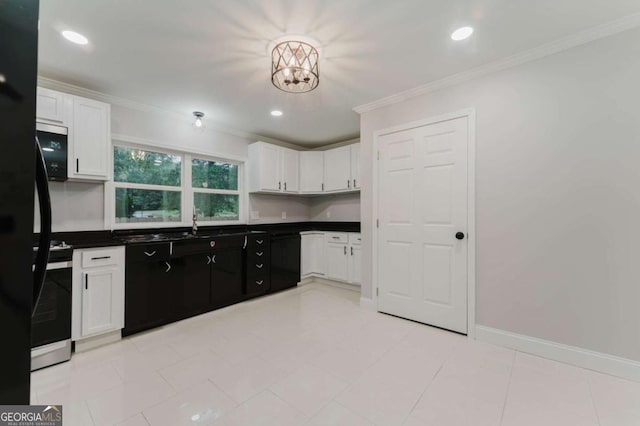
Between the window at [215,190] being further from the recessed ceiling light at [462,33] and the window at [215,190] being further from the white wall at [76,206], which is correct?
the recessed ceiling light at [462,33]

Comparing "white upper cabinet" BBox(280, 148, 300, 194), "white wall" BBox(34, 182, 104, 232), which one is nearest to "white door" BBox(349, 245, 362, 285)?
"white upper cabinet" BBox(280, 148, 300, 194)

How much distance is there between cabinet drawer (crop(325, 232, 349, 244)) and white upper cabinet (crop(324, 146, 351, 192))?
0.78 metres

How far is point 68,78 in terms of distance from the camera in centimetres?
263

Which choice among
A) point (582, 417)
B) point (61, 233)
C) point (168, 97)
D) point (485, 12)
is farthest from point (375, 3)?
point (61, 233)

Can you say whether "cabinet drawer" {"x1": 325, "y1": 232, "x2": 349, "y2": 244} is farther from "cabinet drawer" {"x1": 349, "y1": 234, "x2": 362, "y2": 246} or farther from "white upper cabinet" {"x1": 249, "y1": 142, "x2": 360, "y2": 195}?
"white upper cabinet" {"x1": 249, "y1": 142, "x2": 360, "y2": 195}

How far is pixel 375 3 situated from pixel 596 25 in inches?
67.0

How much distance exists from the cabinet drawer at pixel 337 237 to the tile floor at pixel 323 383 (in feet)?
5.41

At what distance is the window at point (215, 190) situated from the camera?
154 inches

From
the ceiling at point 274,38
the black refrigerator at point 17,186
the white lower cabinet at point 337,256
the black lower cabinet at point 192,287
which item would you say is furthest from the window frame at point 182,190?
the black refrigerator at point 17,186

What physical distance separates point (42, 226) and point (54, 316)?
2072mm

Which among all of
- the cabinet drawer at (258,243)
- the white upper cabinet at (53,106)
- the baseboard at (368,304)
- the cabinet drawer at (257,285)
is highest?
the white upper cabinet at (53,106)

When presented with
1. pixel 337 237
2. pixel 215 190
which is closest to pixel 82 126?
pixel 215 190

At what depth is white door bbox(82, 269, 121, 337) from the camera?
2.38 m

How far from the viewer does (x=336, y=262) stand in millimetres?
4289
